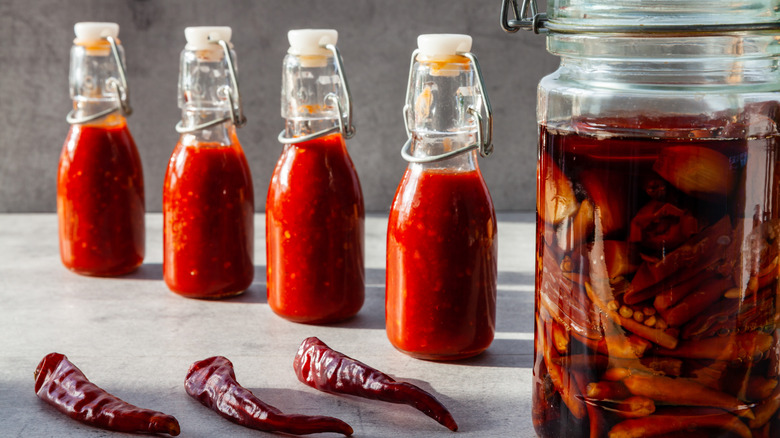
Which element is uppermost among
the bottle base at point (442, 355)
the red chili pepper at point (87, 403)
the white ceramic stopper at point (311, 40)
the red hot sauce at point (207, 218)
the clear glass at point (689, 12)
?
the clear glass at point (689, 12)

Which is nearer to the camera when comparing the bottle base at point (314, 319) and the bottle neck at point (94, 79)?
the bottle base at point (314, 319)

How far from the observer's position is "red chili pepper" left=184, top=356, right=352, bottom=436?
81 cm

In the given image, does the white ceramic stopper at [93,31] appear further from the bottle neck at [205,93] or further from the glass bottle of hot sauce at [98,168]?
the bottle neck at [205,93]

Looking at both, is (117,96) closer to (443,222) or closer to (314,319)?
(314,319)

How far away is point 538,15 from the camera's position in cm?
80

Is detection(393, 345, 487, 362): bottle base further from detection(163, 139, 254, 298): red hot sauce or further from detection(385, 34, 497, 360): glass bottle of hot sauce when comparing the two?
detection(163, 139, 254, 298): red hot sauce

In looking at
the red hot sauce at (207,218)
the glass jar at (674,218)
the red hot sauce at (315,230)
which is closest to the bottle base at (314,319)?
the red hot sauce at (315,230)

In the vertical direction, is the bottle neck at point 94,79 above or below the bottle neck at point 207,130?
above

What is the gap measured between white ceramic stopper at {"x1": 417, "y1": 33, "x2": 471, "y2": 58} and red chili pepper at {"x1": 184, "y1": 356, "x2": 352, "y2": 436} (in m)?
0.39

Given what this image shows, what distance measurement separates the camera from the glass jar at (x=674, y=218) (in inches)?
27.8

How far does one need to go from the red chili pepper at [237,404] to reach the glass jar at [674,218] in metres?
0.23

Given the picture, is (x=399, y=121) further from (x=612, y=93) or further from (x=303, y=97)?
(x=612, y=93)

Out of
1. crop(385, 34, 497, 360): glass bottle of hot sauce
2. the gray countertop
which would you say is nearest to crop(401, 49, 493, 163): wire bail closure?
crop(385, 34, 497, 360): glass bottle of hot sauce

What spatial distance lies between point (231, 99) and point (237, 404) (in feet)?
1.61
